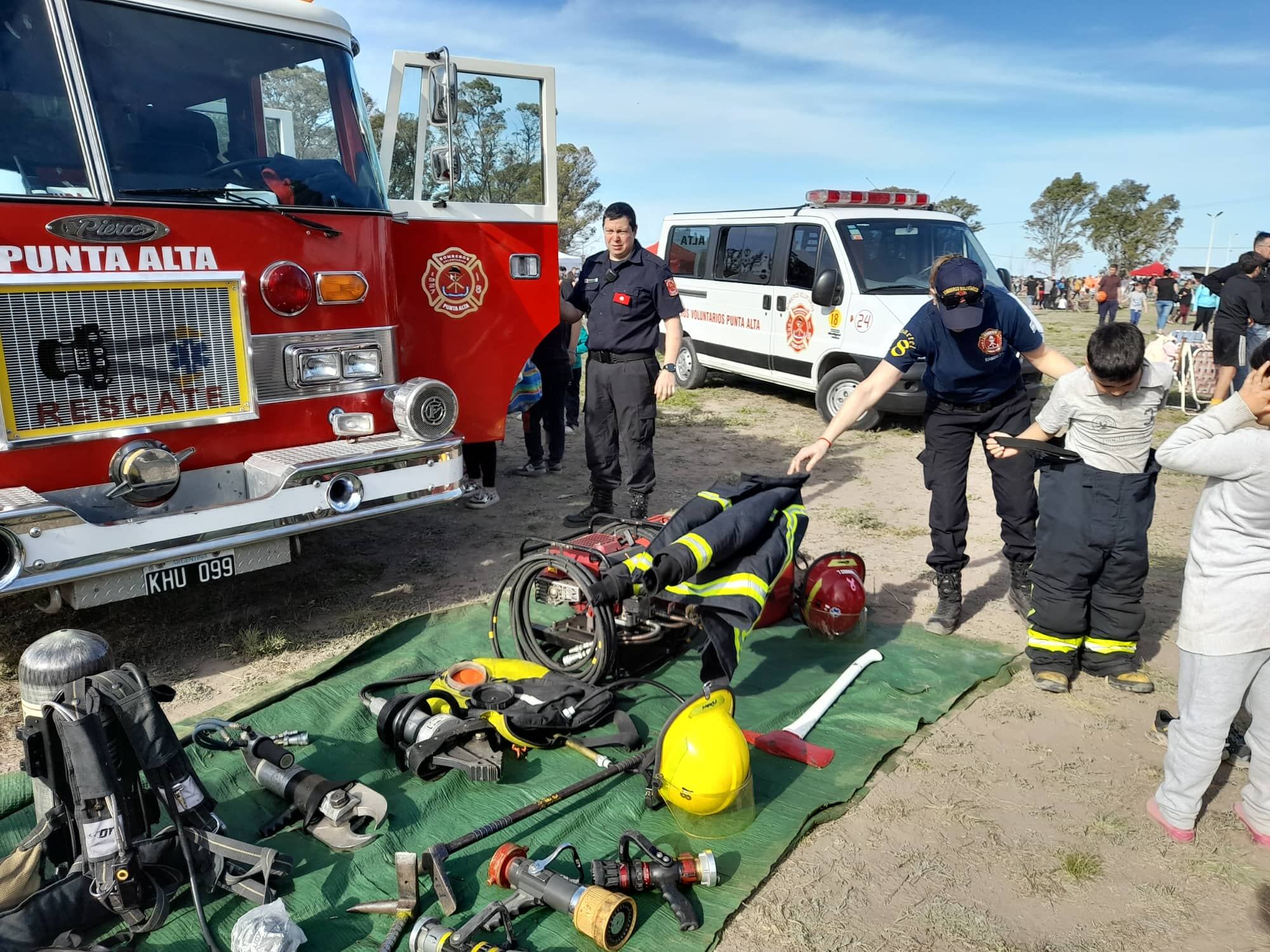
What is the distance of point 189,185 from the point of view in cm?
388

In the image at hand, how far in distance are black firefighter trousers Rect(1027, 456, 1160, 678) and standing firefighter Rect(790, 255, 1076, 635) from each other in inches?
21.0

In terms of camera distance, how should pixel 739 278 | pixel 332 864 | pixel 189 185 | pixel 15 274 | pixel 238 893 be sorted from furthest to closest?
1. pixel 739 278
2. pixel 189 185
3. pixel 15 274
4. pixel 332 864
5. pixel 238 893

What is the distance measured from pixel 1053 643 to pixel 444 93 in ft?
13.1

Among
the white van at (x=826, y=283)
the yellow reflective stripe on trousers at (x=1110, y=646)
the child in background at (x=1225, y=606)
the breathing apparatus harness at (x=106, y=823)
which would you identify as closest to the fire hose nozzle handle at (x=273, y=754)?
the breathing apparatus harness at (x=106, y=823)

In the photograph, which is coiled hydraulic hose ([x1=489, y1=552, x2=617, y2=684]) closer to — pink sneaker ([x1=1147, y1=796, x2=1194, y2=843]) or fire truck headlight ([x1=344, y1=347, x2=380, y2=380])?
fire truck headlight ([x1=344, y1=347, x2=380, y2=380])

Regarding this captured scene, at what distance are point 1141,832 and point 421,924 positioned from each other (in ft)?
8.00

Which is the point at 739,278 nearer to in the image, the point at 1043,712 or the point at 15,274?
the point at 1043,712

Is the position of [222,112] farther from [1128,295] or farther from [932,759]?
[1128,295]

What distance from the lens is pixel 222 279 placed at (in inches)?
154

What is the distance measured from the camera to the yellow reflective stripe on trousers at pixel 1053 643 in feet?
13.6

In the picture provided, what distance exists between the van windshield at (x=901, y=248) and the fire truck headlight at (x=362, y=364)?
6.20 m

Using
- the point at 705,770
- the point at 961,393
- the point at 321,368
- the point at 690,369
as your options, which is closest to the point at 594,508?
the point at 321,368

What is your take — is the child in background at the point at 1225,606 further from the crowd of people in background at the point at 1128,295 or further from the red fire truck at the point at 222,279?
the crowd of people in background at the point at 1128,295

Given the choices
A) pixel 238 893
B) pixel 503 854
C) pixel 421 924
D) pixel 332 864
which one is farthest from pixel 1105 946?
pixel 238 893
